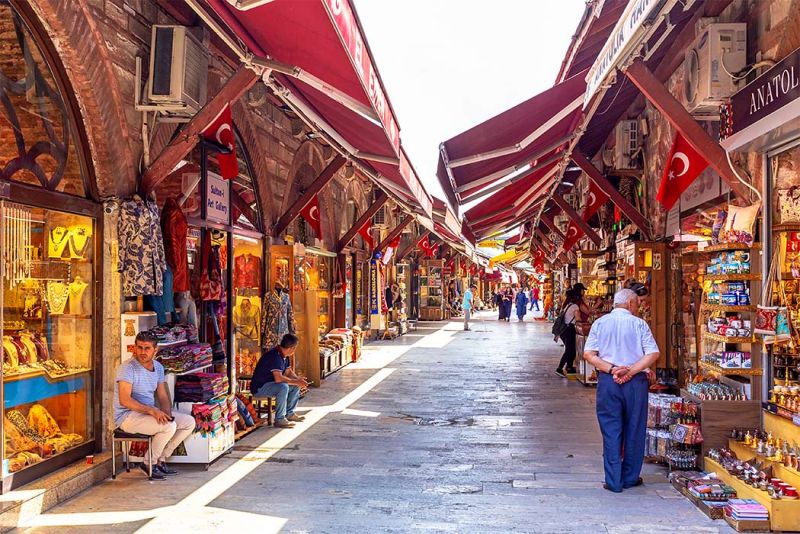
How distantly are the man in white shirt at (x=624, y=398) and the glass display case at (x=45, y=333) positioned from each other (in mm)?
3696

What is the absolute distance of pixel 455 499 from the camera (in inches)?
187

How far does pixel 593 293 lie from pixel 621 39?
7.55 metres

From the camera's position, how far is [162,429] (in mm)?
5188

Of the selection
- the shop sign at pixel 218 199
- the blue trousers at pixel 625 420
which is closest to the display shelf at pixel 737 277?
the blue trousers at pixel 625 420

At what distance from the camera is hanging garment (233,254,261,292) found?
8.77 m

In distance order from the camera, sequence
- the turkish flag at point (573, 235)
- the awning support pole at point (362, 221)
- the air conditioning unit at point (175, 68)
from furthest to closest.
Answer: the awning support pole at point (362, 221) → the turkish flag at point (573, 235) → the air conditioning unit at point (175, 68)

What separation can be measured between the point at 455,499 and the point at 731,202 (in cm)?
335

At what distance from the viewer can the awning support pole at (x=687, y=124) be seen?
518 centimetres

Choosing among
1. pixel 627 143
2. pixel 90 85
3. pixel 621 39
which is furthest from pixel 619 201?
pixel 90 85

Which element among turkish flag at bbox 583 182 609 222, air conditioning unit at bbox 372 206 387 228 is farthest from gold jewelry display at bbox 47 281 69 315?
air conditioning unit at bbox 372 206 387 228

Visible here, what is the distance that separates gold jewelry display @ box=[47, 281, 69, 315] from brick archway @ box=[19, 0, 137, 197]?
0.74 meters

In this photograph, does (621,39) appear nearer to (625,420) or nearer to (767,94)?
(767,94)

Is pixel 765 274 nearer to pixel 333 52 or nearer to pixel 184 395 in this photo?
pixel 333 52

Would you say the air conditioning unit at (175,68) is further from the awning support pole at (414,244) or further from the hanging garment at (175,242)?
the awning support pole at (414,244)
